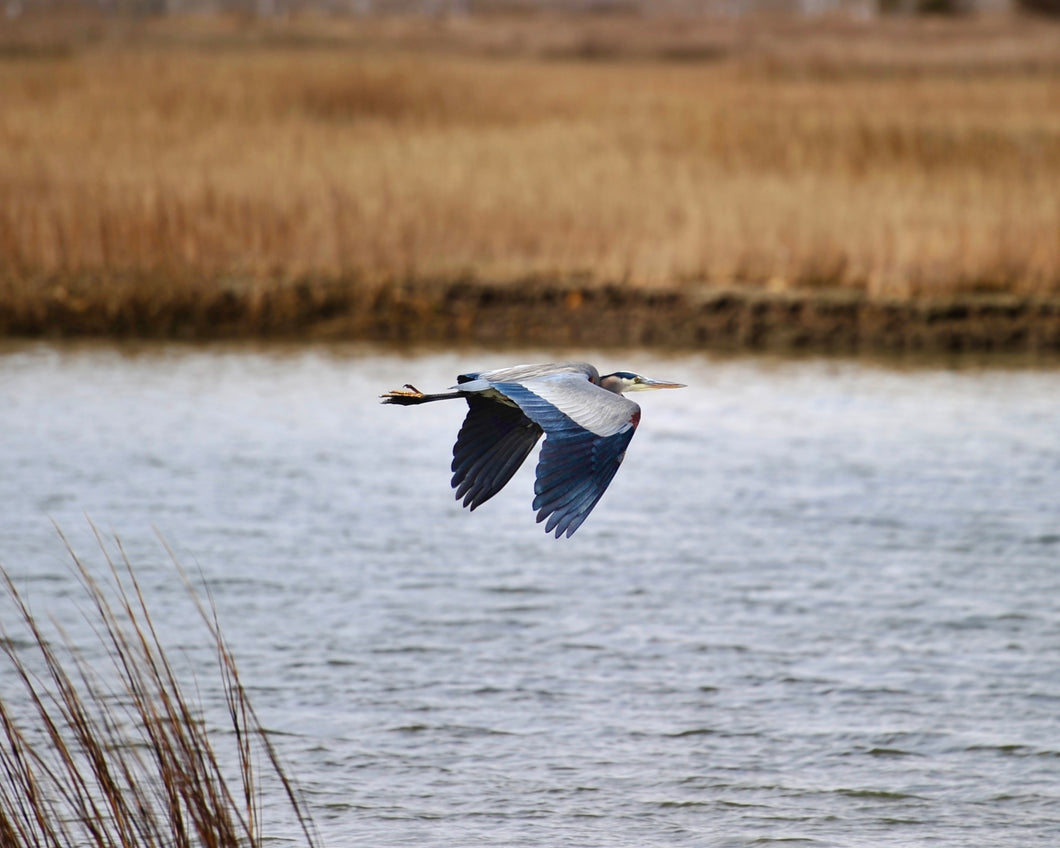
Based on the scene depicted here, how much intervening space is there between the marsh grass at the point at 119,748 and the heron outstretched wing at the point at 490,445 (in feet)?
2.09

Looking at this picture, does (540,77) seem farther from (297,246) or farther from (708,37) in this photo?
(708,37)

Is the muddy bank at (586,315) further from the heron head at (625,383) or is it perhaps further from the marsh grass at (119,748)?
the heron head at (625,383)

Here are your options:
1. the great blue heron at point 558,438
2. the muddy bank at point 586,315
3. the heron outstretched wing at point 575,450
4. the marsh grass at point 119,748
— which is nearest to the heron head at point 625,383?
the great blue heron at point 558,438

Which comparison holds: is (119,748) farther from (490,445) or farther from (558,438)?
(558,438)

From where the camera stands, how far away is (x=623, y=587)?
7.34 metres

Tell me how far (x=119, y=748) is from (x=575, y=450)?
147cm

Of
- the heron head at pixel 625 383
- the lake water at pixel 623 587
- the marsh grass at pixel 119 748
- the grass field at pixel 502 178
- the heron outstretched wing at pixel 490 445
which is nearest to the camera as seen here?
the marsh grass at pixel 119 748

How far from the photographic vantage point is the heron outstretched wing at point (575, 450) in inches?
121

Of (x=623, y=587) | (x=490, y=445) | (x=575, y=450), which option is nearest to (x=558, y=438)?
(x=575, y=450)

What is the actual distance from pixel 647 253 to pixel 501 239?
4.29 ft

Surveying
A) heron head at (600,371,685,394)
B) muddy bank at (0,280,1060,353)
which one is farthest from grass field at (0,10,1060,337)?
heron head at (600,371,685,394)

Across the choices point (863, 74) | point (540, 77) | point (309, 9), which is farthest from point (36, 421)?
point (309, 9)

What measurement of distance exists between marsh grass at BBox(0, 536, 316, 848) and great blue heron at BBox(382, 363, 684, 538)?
0.66m

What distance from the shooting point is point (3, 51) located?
76.8 feet
